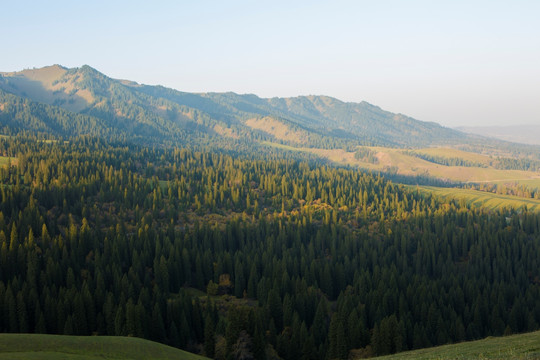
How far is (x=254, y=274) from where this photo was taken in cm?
11975

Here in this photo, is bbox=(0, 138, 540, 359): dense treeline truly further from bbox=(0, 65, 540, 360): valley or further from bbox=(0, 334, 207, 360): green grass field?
bbox=(0, 334, 207, 360): green grass field

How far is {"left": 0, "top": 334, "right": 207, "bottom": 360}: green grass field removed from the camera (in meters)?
57.5

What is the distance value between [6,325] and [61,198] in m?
90.8

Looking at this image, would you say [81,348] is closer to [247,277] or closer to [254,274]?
[254,274]

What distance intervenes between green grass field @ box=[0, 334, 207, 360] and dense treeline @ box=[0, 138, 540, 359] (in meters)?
17.8

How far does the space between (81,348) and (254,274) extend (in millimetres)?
62924

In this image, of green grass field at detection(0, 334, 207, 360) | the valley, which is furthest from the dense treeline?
green grass field at detection(0, 334, 207, 360)

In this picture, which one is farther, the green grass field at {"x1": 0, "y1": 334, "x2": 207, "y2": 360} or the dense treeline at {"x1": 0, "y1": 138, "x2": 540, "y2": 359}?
the dense treeline at {"x1": 0, "y1": 138, "x2": 540, "y2": 359}

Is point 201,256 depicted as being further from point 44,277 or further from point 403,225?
point 403,225

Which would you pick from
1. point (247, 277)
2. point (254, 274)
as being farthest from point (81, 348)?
point (247, 277)

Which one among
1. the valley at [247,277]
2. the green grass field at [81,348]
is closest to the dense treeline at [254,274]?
the valley at [247,277]

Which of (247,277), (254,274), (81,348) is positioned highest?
(81,348)

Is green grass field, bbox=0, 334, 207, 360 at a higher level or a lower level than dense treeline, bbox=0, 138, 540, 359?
higher

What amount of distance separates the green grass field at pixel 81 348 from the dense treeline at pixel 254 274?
17.8 meters
